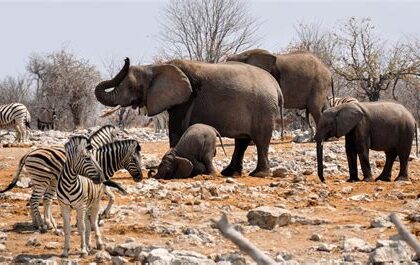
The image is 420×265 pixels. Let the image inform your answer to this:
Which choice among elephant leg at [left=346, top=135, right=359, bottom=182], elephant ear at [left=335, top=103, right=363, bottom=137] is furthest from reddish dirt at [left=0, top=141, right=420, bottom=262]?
elephant ear at [left=335, top=103, right=363, bottom=137]

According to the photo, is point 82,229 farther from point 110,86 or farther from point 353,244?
point 110,86

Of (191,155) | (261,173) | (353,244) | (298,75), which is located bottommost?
(261,173)

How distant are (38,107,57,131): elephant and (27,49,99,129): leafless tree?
7.59ft

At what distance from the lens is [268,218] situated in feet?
33.5

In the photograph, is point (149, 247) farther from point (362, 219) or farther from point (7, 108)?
point (7, 108)

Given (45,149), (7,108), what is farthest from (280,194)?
(7,108)

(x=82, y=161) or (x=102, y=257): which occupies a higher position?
(x=82, y=161)

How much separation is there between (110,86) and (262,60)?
7467 mm

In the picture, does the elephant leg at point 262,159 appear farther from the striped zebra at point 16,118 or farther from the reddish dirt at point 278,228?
the striped zebra at point 16,118

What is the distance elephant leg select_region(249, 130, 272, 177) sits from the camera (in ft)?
56.4

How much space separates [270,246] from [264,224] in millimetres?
923

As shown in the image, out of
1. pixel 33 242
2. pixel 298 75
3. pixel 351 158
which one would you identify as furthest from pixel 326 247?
pixel 298 75

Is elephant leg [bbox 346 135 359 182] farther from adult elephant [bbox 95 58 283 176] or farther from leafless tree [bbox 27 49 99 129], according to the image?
leafless tree [bbox 27 49 99 129]

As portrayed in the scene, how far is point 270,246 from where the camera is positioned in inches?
367
